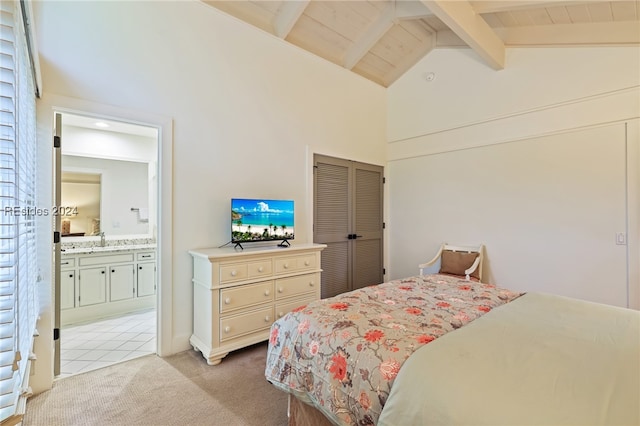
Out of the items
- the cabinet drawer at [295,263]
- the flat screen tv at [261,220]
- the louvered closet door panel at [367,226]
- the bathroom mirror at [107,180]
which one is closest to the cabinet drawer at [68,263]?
the bathroom mirror at [107,180]

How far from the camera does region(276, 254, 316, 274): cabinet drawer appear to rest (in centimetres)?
293

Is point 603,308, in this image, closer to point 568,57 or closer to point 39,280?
point 568,57

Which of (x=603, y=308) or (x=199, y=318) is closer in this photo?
(x=603, y=308)

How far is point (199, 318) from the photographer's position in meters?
2.69

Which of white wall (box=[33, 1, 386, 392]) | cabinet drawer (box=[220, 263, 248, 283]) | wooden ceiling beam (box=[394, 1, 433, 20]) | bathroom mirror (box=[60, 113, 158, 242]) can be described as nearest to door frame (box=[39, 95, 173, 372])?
white wall (box=[33, 1, 386, 392])

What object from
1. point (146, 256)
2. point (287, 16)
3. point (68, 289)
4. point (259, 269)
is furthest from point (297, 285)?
point (287, 16)

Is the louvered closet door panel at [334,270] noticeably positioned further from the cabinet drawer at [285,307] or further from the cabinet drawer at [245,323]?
the cabinet drawer at [245,323]

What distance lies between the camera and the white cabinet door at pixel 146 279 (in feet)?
13.2

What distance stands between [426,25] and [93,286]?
5.35m

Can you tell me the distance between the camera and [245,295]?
268 centimetres

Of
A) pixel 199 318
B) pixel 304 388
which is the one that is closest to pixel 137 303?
pixel 199 318

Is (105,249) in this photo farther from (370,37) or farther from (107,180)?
(370,37)

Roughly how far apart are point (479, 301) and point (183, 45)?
325 cm

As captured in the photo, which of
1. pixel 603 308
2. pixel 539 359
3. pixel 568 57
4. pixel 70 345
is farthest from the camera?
pixel 568 57
